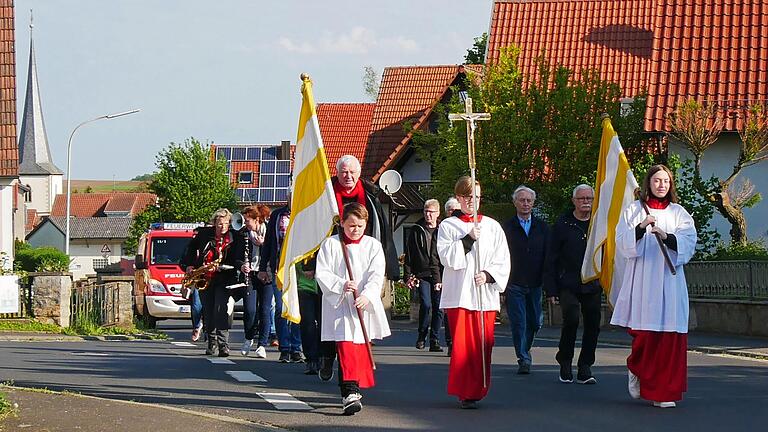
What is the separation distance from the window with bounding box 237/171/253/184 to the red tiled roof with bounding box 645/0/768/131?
3051 inches

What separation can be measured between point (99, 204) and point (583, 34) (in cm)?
13060

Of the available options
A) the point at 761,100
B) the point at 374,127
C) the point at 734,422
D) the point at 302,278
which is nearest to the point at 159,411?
the point at 302,278

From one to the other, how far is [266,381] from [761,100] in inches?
726

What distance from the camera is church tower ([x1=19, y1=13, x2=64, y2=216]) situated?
122750 mm

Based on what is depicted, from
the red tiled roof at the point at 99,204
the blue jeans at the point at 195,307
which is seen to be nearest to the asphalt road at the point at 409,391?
the blue jeans at the point at 195,307

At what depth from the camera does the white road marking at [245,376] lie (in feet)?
44.5

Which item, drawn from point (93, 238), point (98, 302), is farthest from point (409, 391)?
point (93, 238)

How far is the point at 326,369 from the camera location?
505 inches

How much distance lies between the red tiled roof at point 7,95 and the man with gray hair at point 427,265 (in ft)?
61.0

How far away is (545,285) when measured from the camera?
13.5m

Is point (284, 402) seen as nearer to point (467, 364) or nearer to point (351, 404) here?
point (351, 404)

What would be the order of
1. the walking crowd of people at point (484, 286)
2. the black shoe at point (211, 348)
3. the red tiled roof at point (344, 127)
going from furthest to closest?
the red tiled roof at point (344, 127)
the black shoe at point (211, 348)
the walking crowd of people at point (484, 286)

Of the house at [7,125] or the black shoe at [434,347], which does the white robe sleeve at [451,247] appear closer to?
the black shoe at [434,347]

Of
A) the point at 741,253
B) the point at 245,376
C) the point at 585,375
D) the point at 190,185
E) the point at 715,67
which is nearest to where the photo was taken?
the point at 585,375
